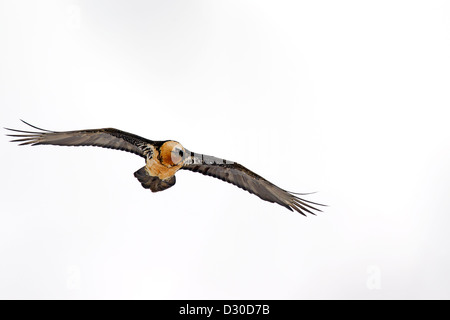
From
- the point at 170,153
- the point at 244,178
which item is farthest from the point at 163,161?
the point at 244,178

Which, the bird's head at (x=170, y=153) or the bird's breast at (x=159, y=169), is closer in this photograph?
the bird's head at (x=170, y=153)

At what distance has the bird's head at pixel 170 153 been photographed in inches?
700

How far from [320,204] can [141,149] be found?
6175 millimetres

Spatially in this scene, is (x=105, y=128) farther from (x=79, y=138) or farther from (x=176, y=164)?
(x=176, y=164)

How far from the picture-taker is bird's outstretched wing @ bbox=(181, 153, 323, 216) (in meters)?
19.2

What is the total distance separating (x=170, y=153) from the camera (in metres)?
17.8

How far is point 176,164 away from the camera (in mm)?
18188

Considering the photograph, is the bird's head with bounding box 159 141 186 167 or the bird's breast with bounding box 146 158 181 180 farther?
the bird's breast with bounding box 146 158 181 180

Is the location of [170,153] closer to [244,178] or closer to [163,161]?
[163,161]

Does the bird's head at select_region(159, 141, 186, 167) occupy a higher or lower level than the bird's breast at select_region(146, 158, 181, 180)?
higher

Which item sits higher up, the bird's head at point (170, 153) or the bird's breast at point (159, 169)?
the bird's head at point (170, 153)

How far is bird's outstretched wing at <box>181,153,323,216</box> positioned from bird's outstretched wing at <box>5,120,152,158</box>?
5.85 feet

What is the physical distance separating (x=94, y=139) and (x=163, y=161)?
267cm

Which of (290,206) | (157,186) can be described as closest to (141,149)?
(157,186)
